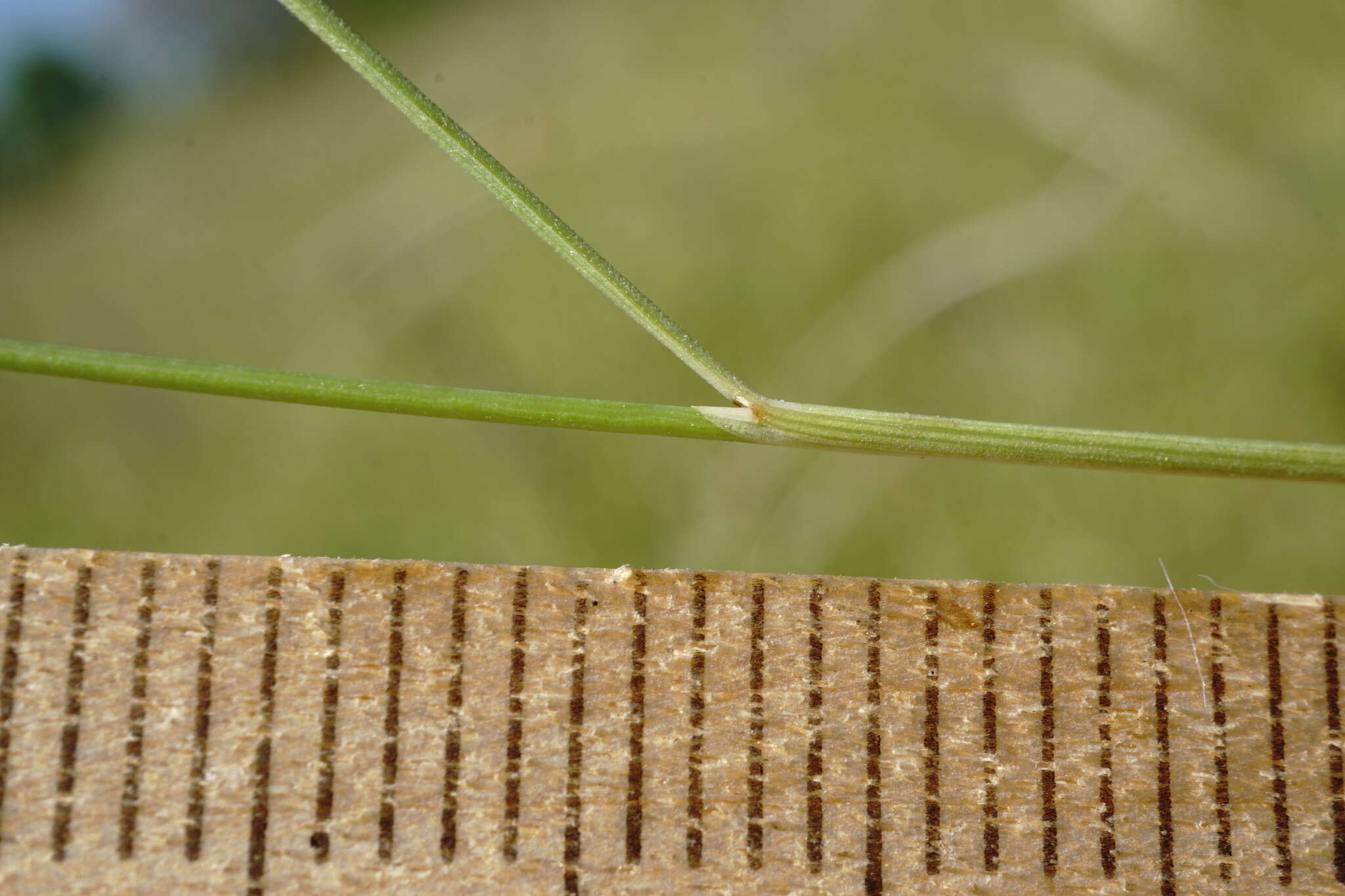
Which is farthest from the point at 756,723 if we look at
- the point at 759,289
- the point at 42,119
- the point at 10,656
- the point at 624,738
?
the point at 42,119

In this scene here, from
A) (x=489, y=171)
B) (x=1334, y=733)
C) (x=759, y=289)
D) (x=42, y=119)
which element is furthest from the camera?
(x=42, y=119)

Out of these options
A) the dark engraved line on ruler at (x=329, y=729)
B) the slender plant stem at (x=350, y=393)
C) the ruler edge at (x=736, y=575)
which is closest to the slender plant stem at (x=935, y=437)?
the slender plant stem at (x=350, y=393)

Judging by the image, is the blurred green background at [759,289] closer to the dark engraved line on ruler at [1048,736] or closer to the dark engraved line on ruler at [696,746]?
the dark engraved line on ruler at [1048,736]

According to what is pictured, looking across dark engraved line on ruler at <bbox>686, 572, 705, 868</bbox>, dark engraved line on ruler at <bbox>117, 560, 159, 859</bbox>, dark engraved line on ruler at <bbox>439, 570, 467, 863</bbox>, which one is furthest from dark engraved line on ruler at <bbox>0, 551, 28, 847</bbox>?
dark engraved line on ruler at <bbox>686, 572, 705, 868</bbox>

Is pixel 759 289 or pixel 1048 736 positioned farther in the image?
pixel 759 289

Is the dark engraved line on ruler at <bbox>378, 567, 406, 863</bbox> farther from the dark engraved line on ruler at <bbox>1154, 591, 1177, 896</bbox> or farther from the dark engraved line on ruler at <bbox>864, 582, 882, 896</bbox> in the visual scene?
the dark engraved line on ruler at <bbox>1154, 591, 1177, 896</bbox>

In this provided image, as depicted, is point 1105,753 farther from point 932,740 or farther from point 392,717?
point 392,717
